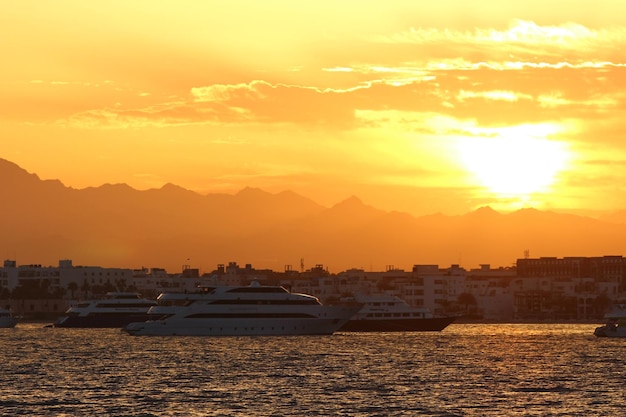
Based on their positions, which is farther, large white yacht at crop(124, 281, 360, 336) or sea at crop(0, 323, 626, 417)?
large white yacht at crop(124, 281, 360, 336)

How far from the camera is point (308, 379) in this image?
109250 mm

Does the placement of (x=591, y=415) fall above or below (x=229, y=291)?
below

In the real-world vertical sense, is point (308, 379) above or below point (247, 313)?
below

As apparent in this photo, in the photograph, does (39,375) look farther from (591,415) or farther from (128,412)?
(591,415)

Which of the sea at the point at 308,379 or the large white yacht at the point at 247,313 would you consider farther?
the large white yacht at the point at 247,313

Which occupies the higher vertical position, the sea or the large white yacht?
the large white yacht

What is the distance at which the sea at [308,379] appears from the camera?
86.9 meters

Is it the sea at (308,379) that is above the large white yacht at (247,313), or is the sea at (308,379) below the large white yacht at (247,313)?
below

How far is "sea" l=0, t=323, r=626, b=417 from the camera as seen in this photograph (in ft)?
285

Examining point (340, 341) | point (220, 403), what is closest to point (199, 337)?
point (340, 341)

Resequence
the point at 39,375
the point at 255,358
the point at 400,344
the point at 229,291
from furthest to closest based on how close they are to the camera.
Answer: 1. the point at 229,291
2. the point at 400,344
3. the point at 255,358
4. the point at 39,375

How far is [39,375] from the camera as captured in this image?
11350 centimetres

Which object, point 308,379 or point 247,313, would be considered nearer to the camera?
point 308,379

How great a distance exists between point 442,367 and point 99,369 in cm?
3205
